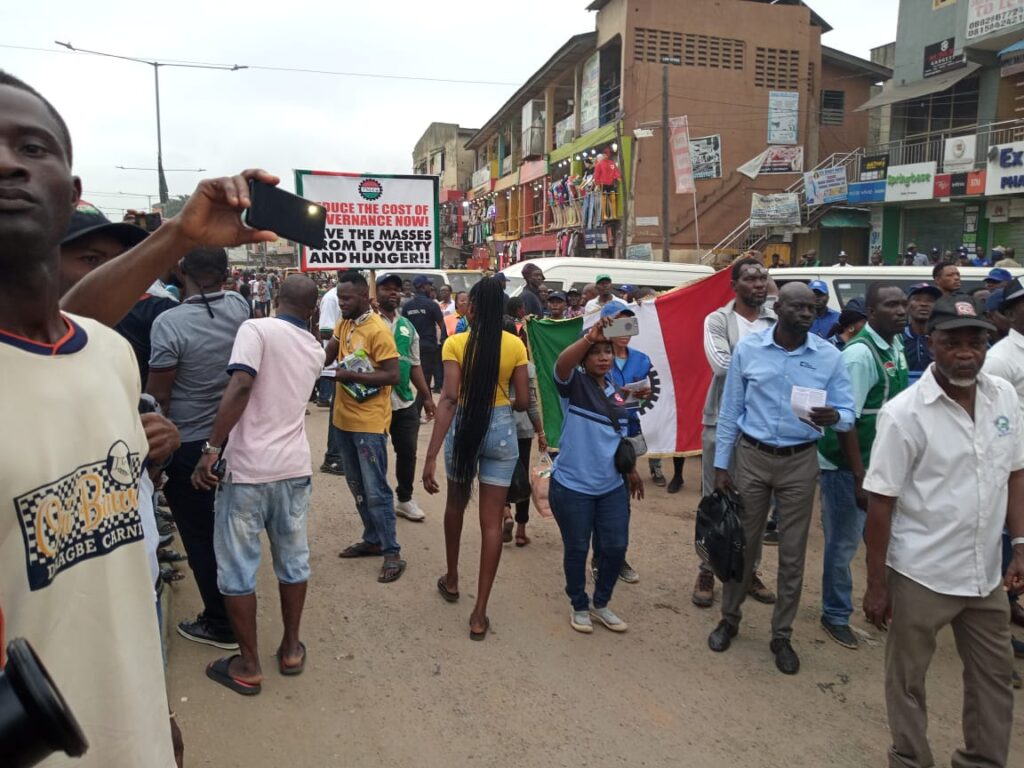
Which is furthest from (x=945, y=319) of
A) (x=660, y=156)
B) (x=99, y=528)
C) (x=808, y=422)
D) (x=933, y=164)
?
(x=660, y=156)

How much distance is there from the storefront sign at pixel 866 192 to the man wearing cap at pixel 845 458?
748 inches

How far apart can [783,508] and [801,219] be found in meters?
21.5

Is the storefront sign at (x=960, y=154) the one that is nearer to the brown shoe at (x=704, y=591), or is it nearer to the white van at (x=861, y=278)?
the white van at (x=861, y=278)

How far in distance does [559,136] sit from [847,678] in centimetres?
2969

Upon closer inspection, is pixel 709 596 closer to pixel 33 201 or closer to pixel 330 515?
pixel 330 515

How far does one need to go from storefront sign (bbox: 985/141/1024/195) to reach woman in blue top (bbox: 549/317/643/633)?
17.3 metres

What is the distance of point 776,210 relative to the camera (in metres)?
22.7

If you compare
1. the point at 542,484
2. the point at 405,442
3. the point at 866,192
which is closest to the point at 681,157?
the point at 866,192

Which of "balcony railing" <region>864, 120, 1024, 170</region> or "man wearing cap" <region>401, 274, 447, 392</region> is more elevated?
"balcony railing" <region>864, 120, 1024, 170</region>

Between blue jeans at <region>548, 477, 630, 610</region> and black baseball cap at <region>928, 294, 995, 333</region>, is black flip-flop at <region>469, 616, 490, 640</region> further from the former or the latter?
black baseball cap at <region>928, 294, 995, 333</region>

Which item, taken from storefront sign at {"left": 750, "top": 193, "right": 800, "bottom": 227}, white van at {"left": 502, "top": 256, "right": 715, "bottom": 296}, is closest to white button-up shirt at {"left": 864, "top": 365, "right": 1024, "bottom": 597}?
white van at {"left": 502, "top": 256, "right": 715, "bottom": 296}

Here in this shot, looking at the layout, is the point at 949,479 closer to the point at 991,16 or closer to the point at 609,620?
the point at 609,620

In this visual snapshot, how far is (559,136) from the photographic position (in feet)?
101

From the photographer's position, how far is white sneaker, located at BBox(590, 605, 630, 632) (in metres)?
4.16
